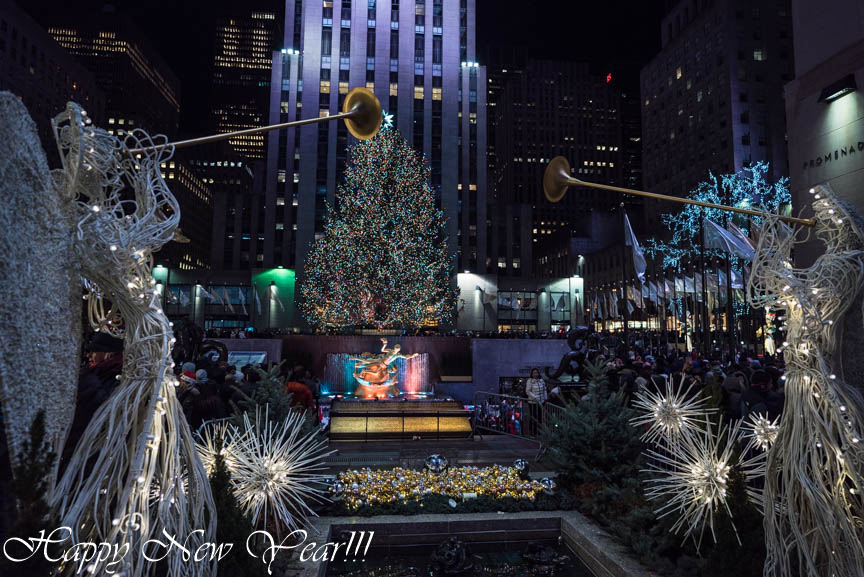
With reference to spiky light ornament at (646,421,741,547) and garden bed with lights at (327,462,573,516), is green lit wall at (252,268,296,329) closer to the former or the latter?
garden bed with lights at (327,462,573,516)

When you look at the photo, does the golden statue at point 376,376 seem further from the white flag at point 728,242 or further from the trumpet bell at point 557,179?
the white flag at point 728,242

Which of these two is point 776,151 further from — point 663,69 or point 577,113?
point 577,113

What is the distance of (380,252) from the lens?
3228 centimetres

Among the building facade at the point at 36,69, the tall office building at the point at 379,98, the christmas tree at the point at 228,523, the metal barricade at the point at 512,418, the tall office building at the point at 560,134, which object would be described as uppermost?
the tall office building at the point at 560,134

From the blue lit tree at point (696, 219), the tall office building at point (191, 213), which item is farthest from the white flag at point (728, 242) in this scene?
the tall office building at point (191, 213)

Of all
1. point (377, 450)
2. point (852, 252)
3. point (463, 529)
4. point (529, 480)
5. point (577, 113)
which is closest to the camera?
point (852, 252)

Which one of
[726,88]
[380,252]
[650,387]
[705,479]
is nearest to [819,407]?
[705,479]

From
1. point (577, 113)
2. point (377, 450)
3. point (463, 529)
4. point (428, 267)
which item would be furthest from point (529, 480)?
point (577, 113)

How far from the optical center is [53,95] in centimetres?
7619

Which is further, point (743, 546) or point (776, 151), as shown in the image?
point (776, 151)

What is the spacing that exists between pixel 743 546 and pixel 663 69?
114410mm

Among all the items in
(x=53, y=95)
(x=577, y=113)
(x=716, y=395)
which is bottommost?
(x=716, y=395)

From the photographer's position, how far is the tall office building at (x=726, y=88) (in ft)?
265

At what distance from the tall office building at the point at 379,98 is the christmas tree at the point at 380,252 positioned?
20194mm
